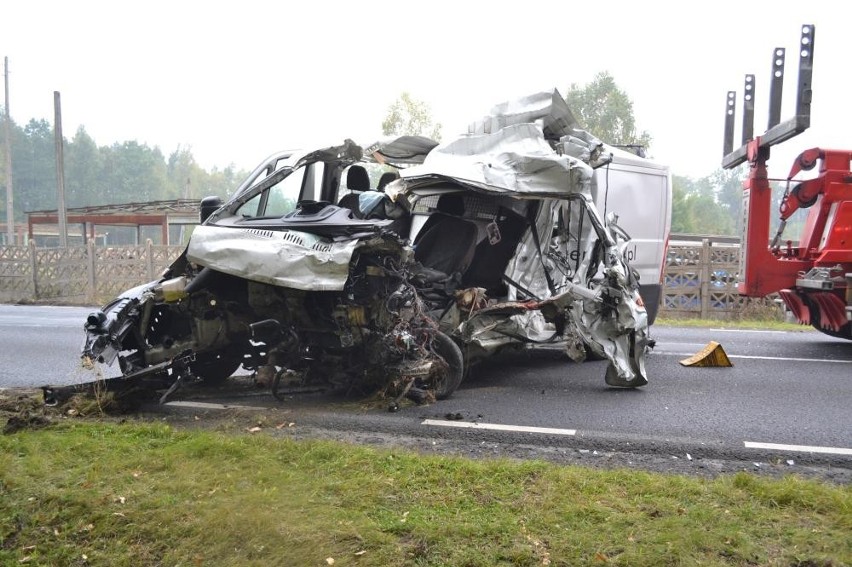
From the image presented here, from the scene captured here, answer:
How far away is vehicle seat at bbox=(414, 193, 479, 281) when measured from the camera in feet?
24.2

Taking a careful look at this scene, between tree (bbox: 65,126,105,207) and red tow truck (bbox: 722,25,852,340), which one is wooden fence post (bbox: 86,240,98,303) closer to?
red tow truck (bbox: 722,25,852,340)

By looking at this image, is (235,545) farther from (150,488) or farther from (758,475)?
(758,475)

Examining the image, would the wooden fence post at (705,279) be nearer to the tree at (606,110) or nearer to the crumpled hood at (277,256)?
the crumpled hood at (277,256)

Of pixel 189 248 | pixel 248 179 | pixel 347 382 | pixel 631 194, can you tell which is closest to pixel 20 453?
pixel 189 248

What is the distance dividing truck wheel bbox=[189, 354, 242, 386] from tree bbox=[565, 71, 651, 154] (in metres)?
28.6

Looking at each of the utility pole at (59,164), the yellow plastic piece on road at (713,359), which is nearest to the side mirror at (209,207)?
the yellow plastic piece on road at (713,359)

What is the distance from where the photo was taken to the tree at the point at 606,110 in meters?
33.2

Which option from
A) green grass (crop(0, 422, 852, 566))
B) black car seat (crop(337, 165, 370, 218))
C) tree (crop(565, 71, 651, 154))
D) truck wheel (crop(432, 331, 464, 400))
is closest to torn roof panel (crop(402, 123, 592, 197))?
black car seat (crop(337, 165, 370, 218))

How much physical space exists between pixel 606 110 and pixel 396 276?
99.1ft

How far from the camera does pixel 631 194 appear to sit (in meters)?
9.13

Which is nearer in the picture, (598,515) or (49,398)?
(598,515)

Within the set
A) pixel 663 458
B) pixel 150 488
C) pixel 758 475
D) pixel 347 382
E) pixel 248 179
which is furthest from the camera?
pixel 248 179

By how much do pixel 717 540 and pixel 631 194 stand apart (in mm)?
6498

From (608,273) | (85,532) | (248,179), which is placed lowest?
(85,532)
